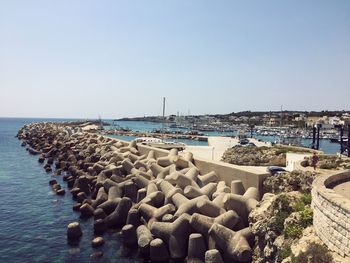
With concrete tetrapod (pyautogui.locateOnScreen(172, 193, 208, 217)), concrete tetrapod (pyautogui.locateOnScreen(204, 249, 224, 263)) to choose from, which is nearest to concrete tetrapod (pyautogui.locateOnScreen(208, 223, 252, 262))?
concrete tetrapod (pyautogui.locateOnScreen(204, 249, 224, 263))

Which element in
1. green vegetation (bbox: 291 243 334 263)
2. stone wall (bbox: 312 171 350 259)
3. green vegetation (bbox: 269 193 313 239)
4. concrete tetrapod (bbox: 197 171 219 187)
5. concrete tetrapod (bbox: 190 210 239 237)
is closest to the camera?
stone wall (bbox: 312 171 350 259)

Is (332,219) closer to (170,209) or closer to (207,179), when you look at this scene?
(170,209)

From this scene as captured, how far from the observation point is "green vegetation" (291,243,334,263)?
30.2 feet

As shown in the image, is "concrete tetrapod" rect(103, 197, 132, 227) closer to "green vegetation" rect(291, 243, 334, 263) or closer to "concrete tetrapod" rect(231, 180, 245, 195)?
"concrete tetrapod" rect(231, 180, 245, 195)

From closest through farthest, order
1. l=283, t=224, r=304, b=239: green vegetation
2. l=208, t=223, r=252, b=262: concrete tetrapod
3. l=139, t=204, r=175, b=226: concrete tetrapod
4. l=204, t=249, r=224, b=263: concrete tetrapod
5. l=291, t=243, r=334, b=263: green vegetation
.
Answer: l=291, t=243, r=334, b=263: green vegetation
l=283, t=224, r=304, b=239: green vegetation
l=204, t=249, r=224, b=263: concrete tetrapod
l=208, t=223, r=252, b=262: concrete tetrapod
l=139, t=204, r=175, b=226: concrete tetrapod

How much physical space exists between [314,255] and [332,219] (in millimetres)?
1111

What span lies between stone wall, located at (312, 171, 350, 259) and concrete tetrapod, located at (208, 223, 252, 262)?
316 cm

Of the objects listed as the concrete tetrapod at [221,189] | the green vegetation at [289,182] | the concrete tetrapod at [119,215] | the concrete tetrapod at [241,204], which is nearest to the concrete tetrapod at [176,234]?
the concrete tetrapod at [241,204]

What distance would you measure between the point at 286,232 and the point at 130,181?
11.7 meters

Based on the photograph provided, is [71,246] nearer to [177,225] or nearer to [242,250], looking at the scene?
[177,225]

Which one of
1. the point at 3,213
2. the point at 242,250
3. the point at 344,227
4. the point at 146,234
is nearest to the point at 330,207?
the point at 344,227

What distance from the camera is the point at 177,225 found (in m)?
14.7

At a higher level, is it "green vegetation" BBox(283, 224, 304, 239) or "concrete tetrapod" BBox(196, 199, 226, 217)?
"green vegetation" BBox(283, 224, 304, 239)

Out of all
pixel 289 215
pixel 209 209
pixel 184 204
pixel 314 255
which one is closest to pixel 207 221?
pixel 209 209
